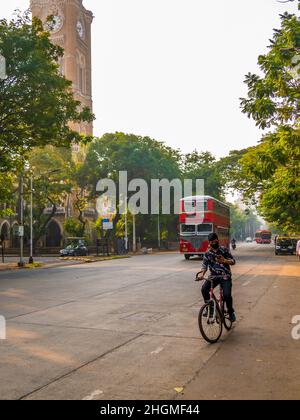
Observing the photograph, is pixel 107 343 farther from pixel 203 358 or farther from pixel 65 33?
pixel 65 33

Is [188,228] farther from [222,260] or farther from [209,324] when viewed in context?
[209,324]

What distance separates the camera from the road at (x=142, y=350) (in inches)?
202

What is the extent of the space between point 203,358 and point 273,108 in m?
9.93

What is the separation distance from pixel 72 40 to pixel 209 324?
256 feet

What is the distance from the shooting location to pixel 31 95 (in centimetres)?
2284

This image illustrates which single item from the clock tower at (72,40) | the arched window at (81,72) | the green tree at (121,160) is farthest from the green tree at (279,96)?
the arched window at (81,72)

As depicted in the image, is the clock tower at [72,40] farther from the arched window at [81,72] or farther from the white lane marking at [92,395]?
the white lane marking at [92,395]

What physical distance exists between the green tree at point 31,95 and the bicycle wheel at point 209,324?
59.1 ft

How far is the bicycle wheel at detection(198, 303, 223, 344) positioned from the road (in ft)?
0.65

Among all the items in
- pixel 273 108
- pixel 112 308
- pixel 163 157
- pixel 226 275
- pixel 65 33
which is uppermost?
pixel 65 33

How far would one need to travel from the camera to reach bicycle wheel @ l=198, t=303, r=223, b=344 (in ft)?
24.0

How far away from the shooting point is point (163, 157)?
5631 cm

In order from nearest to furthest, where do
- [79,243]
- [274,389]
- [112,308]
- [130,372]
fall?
1. [274,389]
2. [130,372]
3. [112,308]
4. [79,243]
